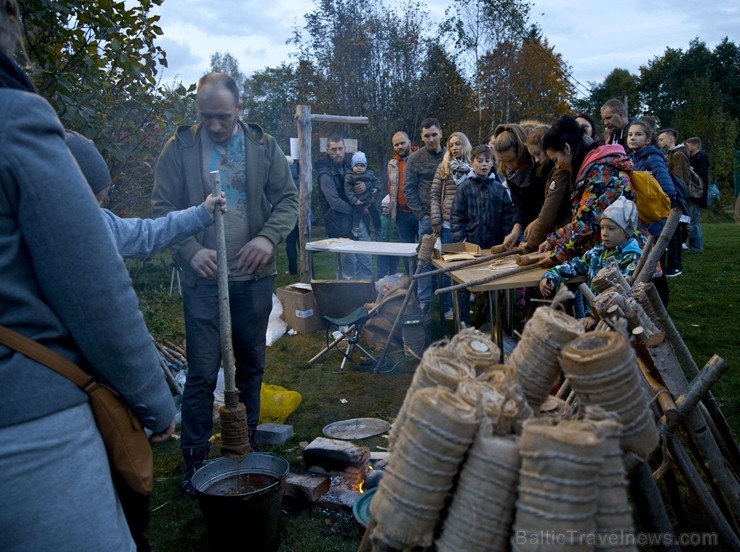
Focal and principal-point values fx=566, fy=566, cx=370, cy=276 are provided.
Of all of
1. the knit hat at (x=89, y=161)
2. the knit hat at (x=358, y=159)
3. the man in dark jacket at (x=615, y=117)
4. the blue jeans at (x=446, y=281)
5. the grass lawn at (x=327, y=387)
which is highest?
the man in dark jacket at (x=615, y=117)

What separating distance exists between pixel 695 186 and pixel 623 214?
875 centimetres

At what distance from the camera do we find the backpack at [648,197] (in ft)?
13.1

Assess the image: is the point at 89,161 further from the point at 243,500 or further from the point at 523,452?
the point at 523,452

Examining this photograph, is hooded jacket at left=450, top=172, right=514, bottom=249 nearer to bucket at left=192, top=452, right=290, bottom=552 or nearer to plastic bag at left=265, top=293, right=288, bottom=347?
plastic bag at left=265, top=293, right=288, bottom=347

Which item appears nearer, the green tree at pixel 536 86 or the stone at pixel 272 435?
the stone at pixel 272 435

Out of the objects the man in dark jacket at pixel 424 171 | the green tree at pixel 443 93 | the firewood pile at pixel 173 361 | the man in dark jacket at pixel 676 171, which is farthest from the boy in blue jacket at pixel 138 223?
the green tree at pixel 443 93

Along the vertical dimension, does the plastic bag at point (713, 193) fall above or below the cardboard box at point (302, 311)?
above

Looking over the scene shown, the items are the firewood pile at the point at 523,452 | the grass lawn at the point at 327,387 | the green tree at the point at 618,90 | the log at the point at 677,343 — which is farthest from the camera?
the green tree at the point at 618,90

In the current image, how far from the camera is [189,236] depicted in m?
2.97

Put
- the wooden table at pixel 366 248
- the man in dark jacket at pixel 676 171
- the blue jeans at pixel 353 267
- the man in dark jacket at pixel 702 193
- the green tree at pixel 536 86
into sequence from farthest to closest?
the green tree at pixel 536 86
the man in dark jacket at pixel 702 193
the man in dark jacket at pixel 676 171
the blue jeans at pixel 353 267
the wooden table at pixel 366 248

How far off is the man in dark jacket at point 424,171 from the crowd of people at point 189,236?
0.07ft

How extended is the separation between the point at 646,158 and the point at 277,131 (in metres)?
17.9

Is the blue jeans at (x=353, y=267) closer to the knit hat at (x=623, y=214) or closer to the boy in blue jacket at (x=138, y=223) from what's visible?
the knit hat at (x=623, y=214)

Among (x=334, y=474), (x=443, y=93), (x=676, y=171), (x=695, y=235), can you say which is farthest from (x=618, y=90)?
(x=334, y=474)
